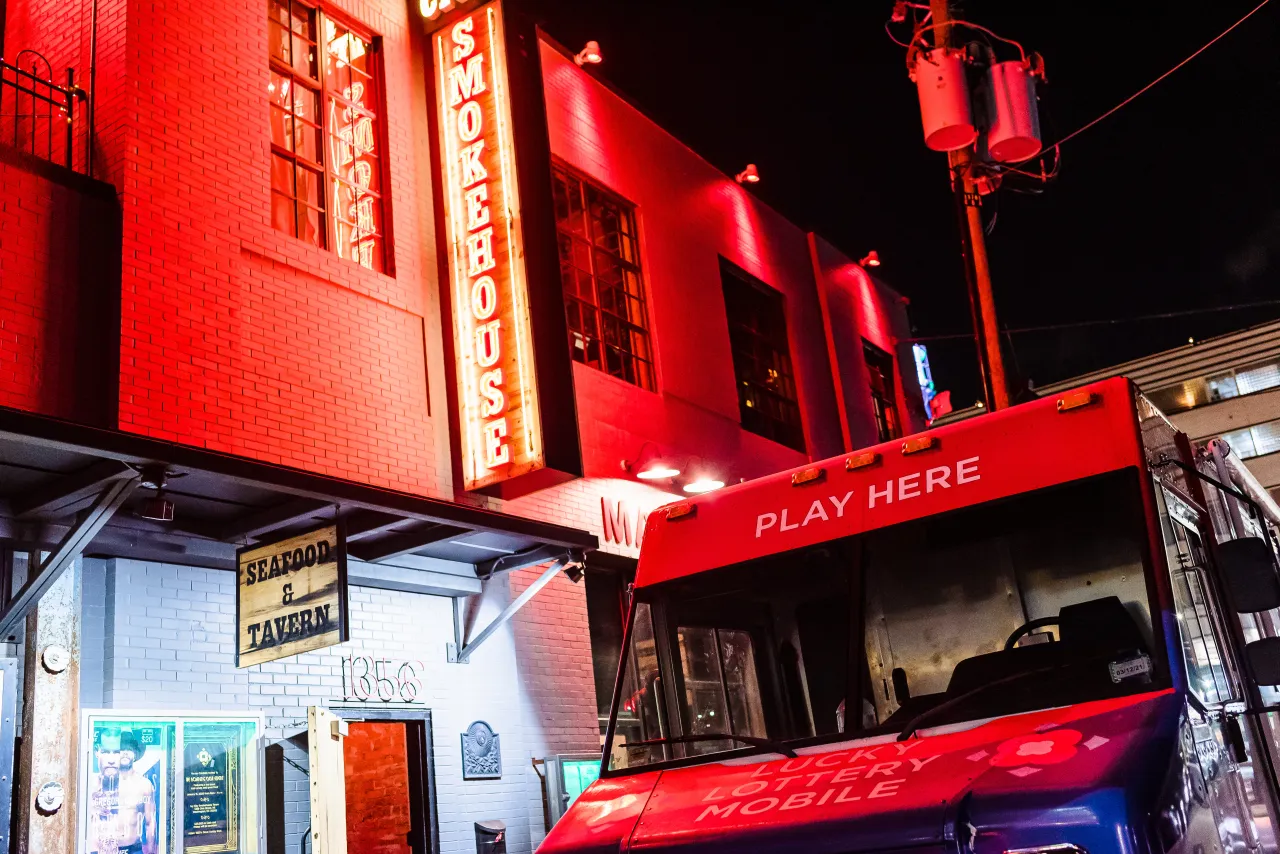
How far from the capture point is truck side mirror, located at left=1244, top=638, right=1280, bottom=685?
4473mm

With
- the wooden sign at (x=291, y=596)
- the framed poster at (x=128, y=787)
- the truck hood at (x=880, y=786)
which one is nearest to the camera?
the truck hood at (x=880, y=786)

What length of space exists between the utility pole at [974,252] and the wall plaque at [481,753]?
237 inches

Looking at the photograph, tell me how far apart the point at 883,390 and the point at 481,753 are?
520 inches

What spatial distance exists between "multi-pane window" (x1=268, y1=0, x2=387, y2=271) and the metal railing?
5.85ft

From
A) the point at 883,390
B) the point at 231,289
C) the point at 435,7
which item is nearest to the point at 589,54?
the point at 435,7

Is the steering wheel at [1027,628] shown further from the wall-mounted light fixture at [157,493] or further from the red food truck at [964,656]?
the wall-mounted light fixture at [157,493]

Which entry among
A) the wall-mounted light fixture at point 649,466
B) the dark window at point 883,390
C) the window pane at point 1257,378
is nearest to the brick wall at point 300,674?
the wall-mounted light fixture at point 649,466

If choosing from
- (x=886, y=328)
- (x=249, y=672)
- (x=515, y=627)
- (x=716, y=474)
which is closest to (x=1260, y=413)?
(x=886, y=328)

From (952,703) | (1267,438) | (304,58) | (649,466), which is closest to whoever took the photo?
(952,703)

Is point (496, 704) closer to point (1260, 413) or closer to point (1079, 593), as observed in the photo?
point (1079, 593)

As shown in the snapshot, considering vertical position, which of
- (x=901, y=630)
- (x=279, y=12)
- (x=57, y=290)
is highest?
(x=279, y=12)

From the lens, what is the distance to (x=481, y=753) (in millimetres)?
11078

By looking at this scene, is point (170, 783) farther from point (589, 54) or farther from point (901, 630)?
point (589, 54)

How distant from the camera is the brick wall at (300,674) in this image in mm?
8422
